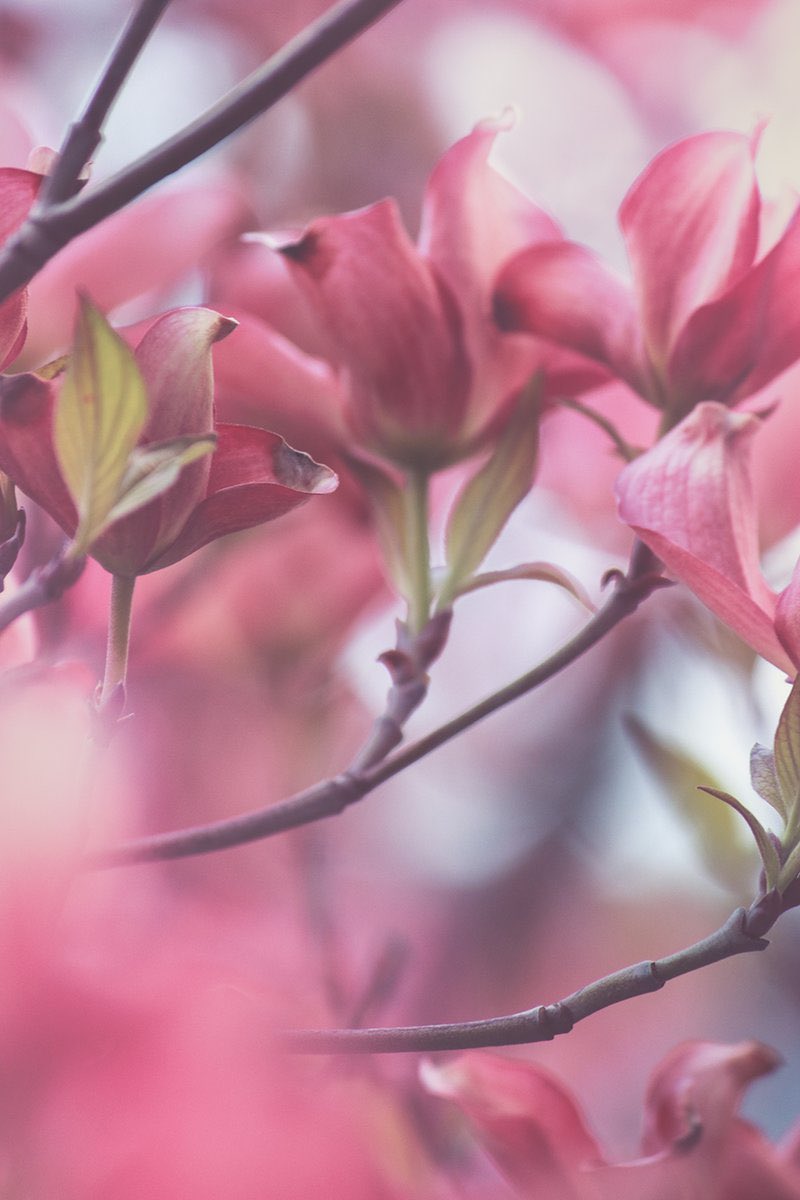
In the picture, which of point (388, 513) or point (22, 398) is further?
point (388, 513)

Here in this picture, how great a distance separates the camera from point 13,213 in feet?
0.63

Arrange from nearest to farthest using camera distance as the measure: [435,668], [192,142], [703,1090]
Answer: [192,142] → [703,1090] → [435,668]

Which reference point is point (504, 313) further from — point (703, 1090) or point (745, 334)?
point (703, 1090)

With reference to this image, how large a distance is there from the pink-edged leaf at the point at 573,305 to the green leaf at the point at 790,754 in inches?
4.0

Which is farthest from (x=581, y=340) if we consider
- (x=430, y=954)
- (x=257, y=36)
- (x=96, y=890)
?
(x=257, y=36)

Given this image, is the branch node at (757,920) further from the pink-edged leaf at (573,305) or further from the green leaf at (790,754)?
the pink-edged leaf at (573,305)

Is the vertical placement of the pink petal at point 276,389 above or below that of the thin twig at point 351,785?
above

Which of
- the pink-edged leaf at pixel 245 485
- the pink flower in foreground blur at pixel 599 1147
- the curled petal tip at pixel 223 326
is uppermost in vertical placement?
the curled petal tip at pixel 223 326

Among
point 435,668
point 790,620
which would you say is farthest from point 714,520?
point 435,668

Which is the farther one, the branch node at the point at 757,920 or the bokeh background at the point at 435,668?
the bokeh background at the point at 435,668

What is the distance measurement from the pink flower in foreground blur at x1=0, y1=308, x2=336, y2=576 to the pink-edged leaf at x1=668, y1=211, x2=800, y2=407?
11cm

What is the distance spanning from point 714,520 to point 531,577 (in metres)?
0.06

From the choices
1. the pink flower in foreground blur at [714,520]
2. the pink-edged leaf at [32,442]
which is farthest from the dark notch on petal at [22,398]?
the pink flower in foreground blur at [714,520]

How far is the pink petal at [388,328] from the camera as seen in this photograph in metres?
0.26
